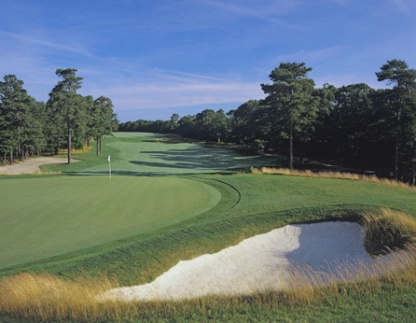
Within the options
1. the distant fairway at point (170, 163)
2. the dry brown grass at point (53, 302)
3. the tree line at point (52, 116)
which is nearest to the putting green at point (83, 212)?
the dry brown grass at point (53, 302)

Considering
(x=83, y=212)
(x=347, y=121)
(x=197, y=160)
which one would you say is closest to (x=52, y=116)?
(x=197, y=160)

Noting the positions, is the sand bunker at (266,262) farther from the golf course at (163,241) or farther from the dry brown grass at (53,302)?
the dry brown grass at (53,302)

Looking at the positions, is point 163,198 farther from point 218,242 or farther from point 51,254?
point 51,254

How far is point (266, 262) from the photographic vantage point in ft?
29.0

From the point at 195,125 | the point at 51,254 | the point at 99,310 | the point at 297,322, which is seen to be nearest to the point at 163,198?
the point at 51,254

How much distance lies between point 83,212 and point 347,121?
39.7 metres

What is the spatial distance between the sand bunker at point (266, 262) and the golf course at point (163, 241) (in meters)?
Answer: 0.25

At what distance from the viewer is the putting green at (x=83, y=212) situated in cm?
897

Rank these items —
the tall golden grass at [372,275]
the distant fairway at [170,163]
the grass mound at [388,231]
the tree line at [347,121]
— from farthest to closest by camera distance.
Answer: the distant fairway at [170,163] < the tree line at [347,121] < the grass mound at [388,231] < the tall golden grass at [372,275]

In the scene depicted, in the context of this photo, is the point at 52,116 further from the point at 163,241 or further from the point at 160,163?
the point at 163,241

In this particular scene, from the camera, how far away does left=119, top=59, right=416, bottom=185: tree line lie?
28.9 m

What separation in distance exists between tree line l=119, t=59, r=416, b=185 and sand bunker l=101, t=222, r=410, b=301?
2339cm

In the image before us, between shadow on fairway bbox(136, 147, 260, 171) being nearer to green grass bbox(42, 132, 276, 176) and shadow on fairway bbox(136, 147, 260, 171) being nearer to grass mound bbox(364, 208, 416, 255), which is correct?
green grass bbox(42, 132, 276, 176)

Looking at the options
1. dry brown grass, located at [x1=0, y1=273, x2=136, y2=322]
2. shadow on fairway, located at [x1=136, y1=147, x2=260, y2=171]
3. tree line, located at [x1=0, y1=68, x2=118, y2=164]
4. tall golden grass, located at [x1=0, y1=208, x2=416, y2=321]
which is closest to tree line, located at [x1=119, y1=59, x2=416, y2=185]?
shadow on fairway, located at [x1=136, y1=147, x2=260, y2=171]
